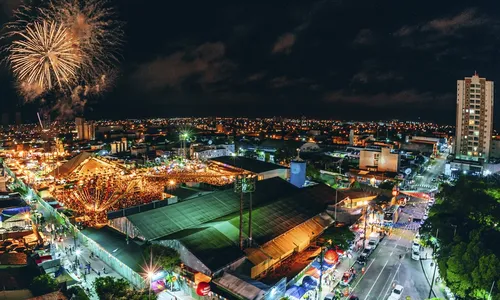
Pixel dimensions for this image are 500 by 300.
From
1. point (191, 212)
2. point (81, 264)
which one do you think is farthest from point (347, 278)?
point (81, 264)

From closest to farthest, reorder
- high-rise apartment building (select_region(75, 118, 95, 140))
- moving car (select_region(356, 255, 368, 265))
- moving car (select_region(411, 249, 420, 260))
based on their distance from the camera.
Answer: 1. moving car (select_region(356, 255, 368, 265))
2. moving car (select_region(411, 249, 420, 260))
3. high-rise apartment building (select_region(75, 118, 95, 140))

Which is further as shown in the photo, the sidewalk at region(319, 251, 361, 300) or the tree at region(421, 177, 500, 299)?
the sidewalk at region(319, 251, 361, 300)

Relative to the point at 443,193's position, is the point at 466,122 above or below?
above

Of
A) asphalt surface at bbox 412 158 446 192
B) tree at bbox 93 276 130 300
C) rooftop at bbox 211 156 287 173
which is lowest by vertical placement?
asphalt surface at bbox 412 158 446 192

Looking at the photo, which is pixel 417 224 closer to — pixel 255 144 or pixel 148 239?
pixel 148 239

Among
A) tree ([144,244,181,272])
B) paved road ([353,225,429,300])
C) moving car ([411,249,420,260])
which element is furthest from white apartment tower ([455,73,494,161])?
tree ([144,244,181,272])

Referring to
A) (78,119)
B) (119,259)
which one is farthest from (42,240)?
(78,119)

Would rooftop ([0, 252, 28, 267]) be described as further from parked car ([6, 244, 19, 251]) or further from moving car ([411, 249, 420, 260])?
moving car ([411, 249, 420, 260])
